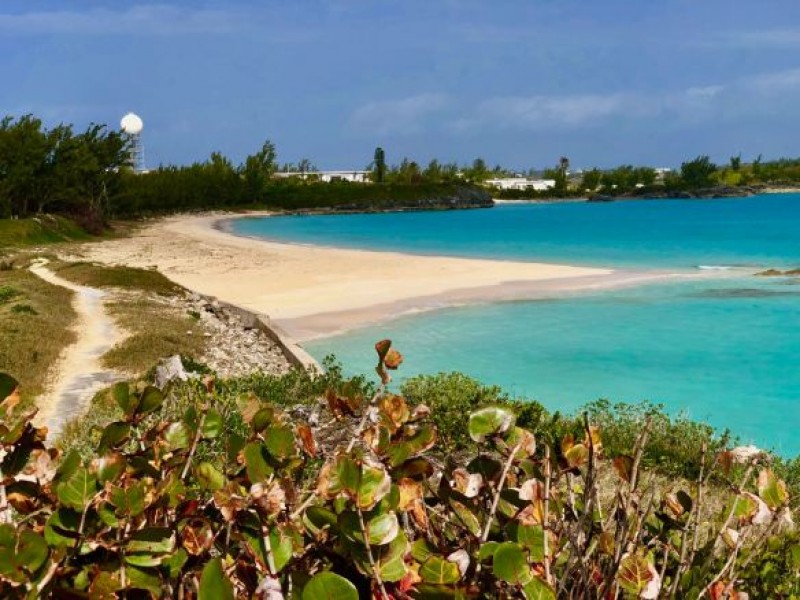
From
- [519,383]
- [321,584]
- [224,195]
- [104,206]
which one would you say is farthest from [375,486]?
[224,195]

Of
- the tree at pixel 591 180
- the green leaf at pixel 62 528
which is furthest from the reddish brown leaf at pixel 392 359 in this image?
the tree at pixel 591 180

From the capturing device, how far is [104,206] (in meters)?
61.6

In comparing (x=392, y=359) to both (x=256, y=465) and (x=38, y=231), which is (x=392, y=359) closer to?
(x=256, y=465)

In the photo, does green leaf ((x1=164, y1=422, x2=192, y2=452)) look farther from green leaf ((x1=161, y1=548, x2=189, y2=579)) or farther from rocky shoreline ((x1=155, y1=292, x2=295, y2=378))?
rocky shoreline ((x1=155, y1=292, x2=295, y2=378))

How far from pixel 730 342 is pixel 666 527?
18.8 m

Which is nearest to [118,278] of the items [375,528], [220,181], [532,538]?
[532,538]

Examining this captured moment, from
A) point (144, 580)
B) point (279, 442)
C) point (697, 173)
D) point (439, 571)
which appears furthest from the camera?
point (697, 173)

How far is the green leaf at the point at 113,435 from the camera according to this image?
207cm

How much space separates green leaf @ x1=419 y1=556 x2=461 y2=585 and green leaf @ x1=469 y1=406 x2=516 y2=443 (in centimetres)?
32

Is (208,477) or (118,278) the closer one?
(208,477)

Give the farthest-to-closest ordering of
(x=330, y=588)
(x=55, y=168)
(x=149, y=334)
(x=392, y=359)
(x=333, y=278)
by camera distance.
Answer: (x=55, y=168) < (x=333, y=278) < (x=149, y=334) < (x=392, y=359) < (x=330, y=588)

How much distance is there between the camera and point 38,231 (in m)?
43.8

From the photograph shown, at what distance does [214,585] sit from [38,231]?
153ft

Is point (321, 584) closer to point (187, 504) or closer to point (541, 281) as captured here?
point (187, 504)
